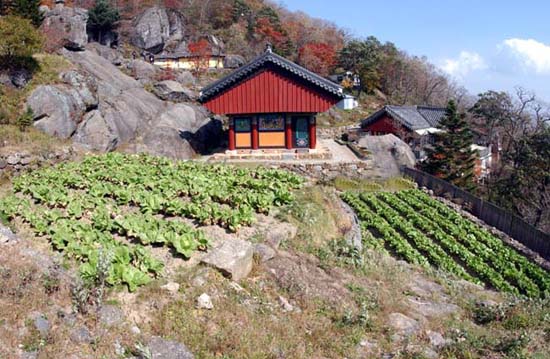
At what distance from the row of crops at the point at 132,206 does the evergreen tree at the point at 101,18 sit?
28.1 m

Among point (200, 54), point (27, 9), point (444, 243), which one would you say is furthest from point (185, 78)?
point (444, 243)

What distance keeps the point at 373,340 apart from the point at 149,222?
449cm

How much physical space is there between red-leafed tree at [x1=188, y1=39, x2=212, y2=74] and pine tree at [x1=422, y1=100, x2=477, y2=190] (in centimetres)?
2000

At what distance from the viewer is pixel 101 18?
37031 mm

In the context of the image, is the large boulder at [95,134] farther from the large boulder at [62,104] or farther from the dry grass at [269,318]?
the dry grass at [269,318]

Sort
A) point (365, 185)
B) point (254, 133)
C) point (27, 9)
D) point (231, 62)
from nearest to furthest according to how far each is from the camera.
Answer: point (365, 185) → point (27, 9) → point (254, 133) → point (231, 62)

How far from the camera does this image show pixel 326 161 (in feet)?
68.7

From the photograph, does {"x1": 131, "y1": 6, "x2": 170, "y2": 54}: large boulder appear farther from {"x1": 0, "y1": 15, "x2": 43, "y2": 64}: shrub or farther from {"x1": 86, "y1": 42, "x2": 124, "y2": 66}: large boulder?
{"x1": 0, "y1": 15, "x2": 43, "y2": 64}: shrub

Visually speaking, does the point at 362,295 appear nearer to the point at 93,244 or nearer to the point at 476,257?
the point at 93,244

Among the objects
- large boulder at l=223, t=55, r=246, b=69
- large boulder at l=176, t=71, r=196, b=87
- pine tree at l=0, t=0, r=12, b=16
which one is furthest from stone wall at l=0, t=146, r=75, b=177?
large boulder at l=223, t=55, r=246, b=69

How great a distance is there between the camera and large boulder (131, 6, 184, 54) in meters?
41.3

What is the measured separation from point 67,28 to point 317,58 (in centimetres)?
2741

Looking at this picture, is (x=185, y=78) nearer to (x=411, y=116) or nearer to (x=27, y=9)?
(x=27, y=9)

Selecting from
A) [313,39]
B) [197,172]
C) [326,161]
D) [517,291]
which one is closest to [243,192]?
[197,172]
